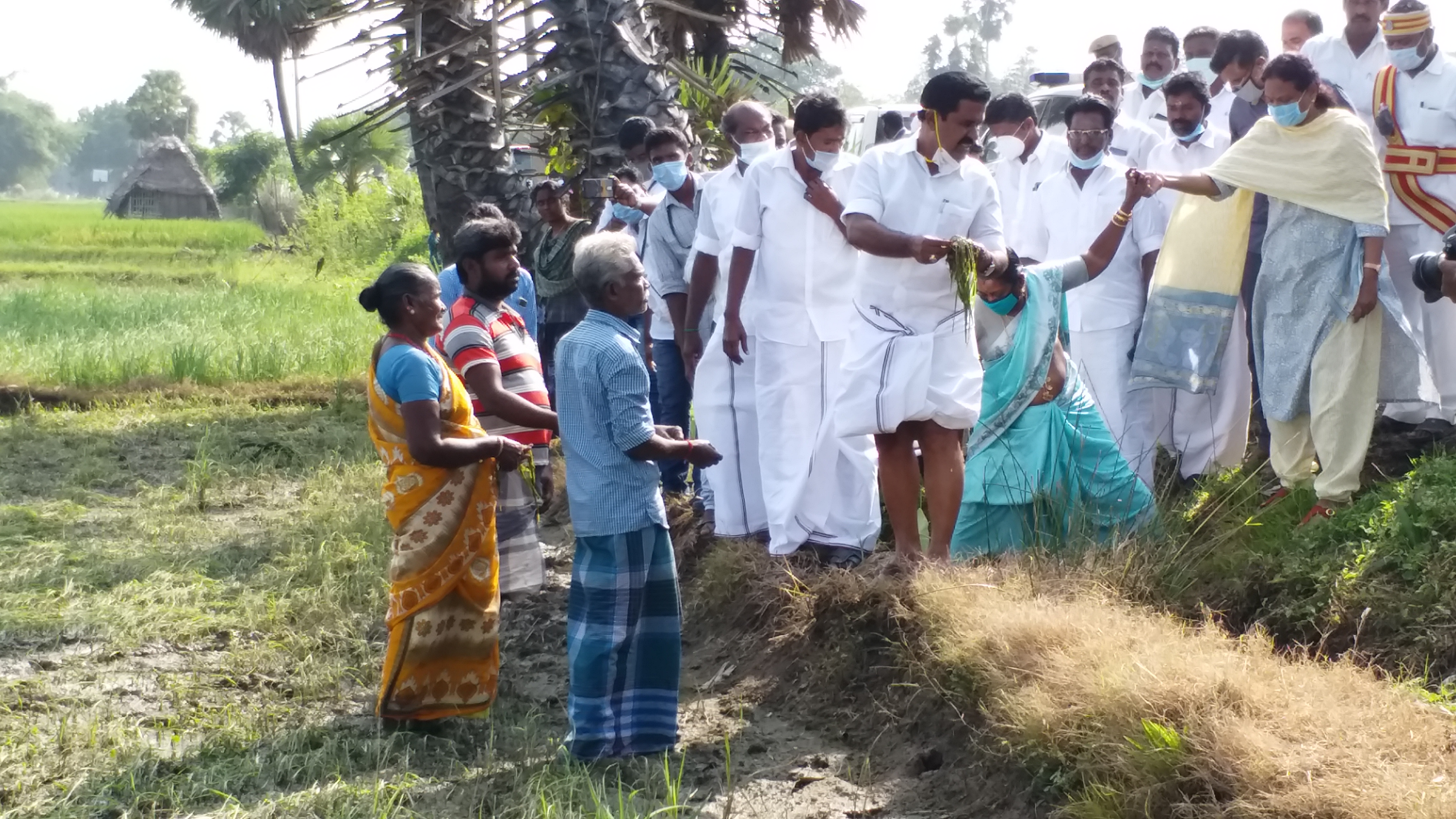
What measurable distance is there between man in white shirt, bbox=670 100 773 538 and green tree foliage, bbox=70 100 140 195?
13177 cm

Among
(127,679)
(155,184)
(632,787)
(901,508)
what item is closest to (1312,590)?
(901,508)

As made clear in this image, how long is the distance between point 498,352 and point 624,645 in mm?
1226

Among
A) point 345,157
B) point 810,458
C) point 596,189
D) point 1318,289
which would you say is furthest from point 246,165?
point 1318,289

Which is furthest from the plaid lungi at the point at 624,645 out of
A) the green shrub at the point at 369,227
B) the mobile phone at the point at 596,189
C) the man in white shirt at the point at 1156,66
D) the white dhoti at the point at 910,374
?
the green shrub at the point at 369,227

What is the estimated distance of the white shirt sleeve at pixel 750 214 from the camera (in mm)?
5488

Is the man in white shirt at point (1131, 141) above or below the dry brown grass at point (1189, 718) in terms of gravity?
above

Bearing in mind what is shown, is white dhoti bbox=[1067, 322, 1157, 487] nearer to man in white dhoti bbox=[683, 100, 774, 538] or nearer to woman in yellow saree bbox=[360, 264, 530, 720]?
man in white dhoti bbox=[683, 100, 774, 538]

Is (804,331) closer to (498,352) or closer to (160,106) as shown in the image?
(498,352)

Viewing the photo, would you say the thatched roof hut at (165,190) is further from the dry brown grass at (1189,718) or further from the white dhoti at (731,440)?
the dry brown grass at (1189,718)

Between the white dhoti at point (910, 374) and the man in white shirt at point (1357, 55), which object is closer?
the white dhoti at point (910, 374)

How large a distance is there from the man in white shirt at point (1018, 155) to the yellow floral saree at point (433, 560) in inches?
121

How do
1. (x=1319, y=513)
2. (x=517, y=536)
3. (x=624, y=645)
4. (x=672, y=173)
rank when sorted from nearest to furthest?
(x=624, y=645), (x=517, y=536), (x=1319, y=513), (x=672, y=173)

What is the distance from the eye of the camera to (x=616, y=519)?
3879mm

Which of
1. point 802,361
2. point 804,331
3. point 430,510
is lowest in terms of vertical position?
point 430,510
